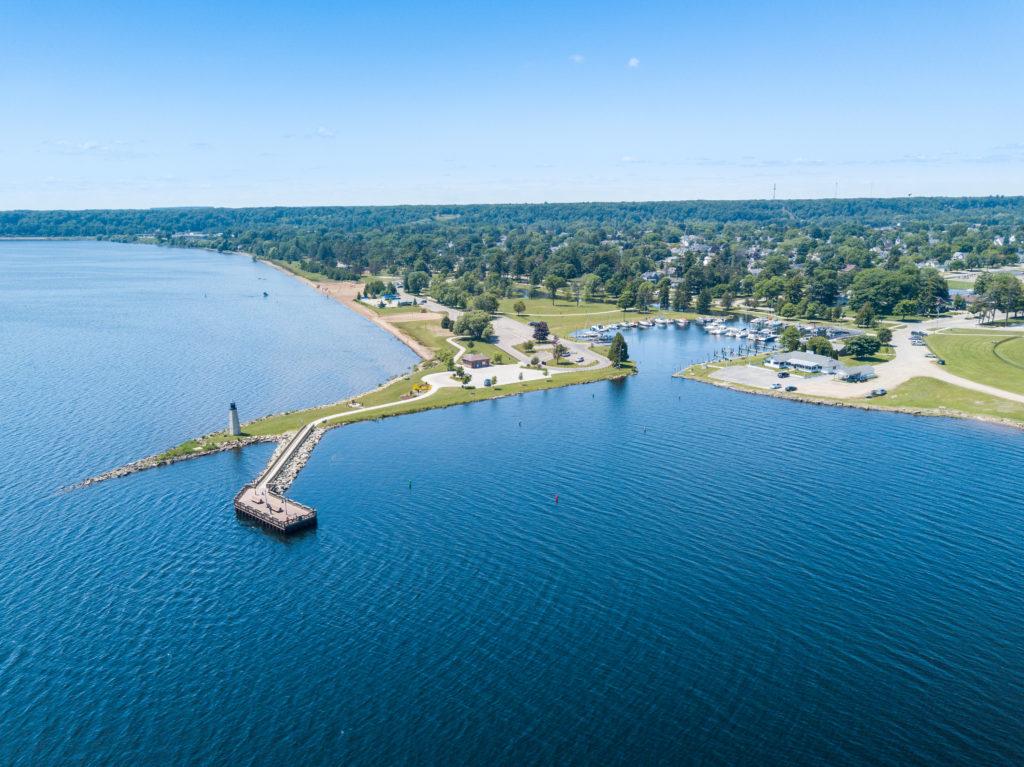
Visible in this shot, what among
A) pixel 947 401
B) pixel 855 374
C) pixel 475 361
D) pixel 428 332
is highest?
pixel 475 361

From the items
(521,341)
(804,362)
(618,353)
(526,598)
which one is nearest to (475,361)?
(618,353)

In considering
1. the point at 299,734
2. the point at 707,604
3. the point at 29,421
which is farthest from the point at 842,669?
the point at 29,421

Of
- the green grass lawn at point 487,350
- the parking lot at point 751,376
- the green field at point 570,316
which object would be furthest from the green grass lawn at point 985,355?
the green grass lawn at point 487,350

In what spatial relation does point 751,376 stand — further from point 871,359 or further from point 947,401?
point 947,401

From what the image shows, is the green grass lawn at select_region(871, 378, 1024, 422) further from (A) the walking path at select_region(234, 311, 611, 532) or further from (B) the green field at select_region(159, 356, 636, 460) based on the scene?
(A) the walking path at select_region(234, 311, 611, 532)

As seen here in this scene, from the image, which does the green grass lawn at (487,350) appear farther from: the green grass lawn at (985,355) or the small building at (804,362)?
the green grass lawn at (985,355)

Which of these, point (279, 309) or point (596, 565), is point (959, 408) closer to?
point (596, 565)
